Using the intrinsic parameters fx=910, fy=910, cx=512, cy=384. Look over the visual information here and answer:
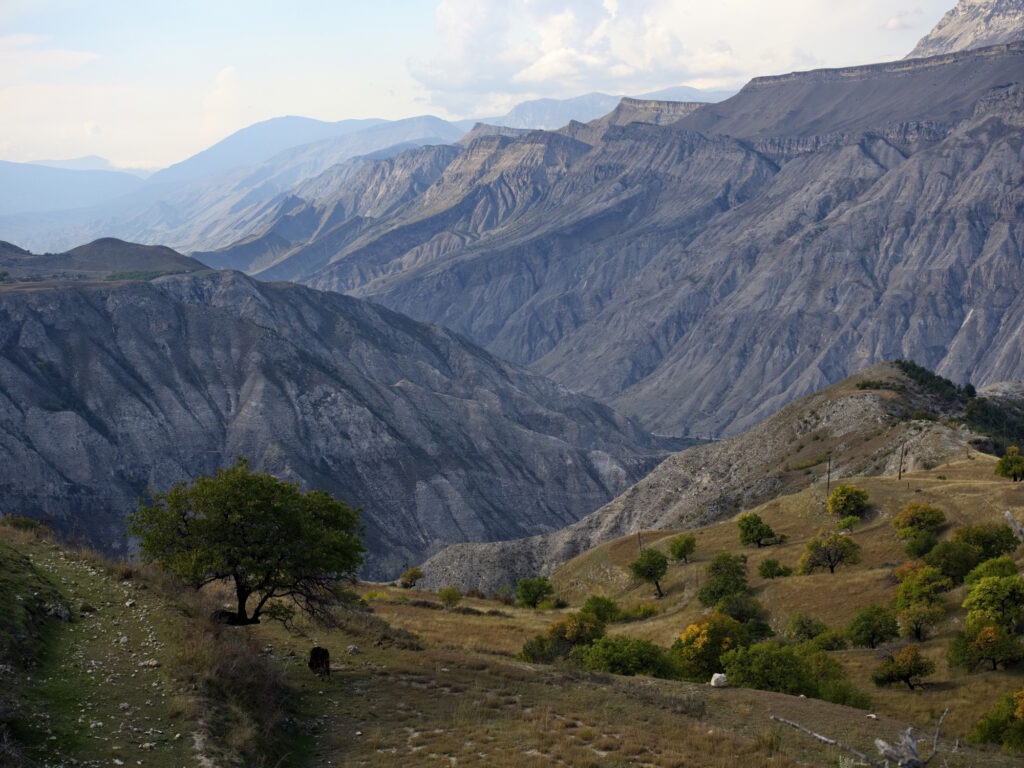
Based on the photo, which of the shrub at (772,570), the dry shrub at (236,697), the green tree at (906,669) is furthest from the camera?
the shrub at (772,570)

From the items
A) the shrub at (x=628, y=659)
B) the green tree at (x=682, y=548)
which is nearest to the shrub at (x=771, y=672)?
the shrub at (x=628, y=659)

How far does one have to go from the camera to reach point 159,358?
125 metres

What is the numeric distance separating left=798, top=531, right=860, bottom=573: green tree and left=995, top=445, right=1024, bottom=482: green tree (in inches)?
446

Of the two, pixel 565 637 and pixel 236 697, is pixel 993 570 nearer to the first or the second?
pixel 565 637

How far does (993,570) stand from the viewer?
39.2m

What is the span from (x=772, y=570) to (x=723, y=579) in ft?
10.9

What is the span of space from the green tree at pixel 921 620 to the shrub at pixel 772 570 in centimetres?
1330

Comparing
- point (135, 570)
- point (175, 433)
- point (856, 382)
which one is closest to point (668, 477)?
point (856, 382)

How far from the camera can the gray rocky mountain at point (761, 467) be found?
75.8 meters

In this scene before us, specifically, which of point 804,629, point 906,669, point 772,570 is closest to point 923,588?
point 804,629

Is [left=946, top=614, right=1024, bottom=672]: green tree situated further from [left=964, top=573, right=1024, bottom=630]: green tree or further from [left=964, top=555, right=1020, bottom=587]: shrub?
[left=964, top=555, right=1020, bottom=587]: shrub

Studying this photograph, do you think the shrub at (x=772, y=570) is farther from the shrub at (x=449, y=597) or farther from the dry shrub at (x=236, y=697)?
the dry shrub at (x=236, y=697)

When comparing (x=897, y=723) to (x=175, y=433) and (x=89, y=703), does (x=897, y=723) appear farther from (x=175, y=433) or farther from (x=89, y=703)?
(x=175, y=433)

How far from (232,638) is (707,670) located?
65.2ft
